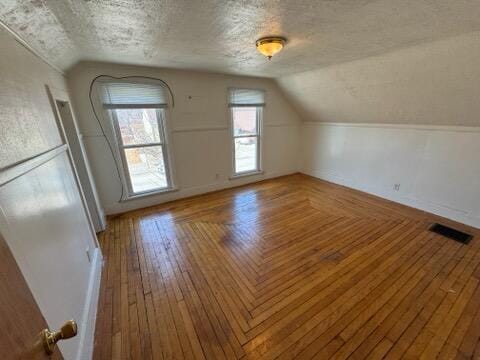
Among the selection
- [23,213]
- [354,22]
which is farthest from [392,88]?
[23,213]

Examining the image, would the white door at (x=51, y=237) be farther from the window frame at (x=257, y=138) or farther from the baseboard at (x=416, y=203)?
the baseboard at (x=416, y=203)

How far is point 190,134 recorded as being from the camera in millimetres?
3762

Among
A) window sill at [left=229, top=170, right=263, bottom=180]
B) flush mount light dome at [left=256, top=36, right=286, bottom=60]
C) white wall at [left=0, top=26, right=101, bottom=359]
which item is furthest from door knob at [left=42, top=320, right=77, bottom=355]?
window sill at [left=229, top=170, right=263, bottom=180]

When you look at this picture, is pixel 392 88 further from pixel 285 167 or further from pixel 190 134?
pixel 190 134

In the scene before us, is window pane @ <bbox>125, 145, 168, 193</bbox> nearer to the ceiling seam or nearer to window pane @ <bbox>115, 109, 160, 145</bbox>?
window pane @ <bbox>115, 109, 160, 145</bbox>

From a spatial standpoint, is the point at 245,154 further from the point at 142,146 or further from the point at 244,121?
the point at 142,146

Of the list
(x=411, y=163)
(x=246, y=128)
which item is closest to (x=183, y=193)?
(x=246, y=128)

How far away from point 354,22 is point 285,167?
3763 mm

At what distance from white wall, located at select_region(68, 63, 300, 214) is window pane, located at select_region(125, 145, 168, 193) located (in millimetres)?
217

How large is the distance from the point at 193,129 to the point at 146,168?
3.55ft

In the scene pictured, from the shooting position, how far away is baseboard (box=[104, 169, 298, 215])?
11.3ft

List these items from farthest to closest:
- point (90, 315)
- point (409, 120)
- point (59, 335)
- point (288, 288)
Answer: point (409, 120) < point (288, 288) < point (90, 315) < point (59, 335)

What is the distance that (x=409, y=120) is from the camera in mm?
3270

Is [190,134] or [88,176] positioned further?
[190,134]
